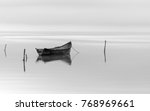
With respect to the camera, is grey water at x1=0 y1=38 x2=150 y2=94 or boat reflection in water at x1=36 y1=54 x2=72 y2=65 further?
boat reflection in water at x1=36 y1=54 x2=72 y2=65

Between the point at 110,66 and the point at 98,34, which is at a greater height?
the point at 98,34

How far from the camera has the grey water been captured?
1403 centimetres

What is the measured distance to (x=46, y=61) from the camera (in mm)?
20219

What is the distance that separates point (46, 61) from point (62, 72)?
317 cm

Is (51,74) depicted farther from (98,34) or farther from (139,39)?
(98,34)

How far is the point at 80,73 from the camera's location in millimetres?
16719

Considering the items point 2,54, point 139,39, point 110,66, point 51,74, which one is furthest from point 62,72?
point 139,39

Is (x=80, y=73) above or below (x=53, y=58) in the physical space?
below

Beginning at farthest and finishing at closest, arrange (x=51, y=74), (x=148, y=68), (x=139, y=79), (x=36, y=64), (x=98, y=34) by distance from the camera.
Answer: (x=98, y=34)
(x=36, y=64)
(x=148, y=68)
(x=51, y=74)
(x=139, y=79)

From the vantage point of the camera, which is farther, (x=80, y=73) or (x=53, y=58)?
(x=53, y=58)

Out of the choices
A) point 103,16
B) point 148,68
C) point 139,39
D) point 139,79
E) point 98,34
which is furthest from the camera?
point 103,16

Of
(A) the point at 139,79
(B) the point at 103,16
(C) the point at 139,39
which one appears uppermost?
(B) the point at 103,16

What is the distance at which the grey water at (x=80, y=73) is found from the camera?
552 inches

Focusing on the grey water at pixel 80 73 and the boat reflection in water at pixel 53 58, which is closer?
the grey water at pixel 80 73
